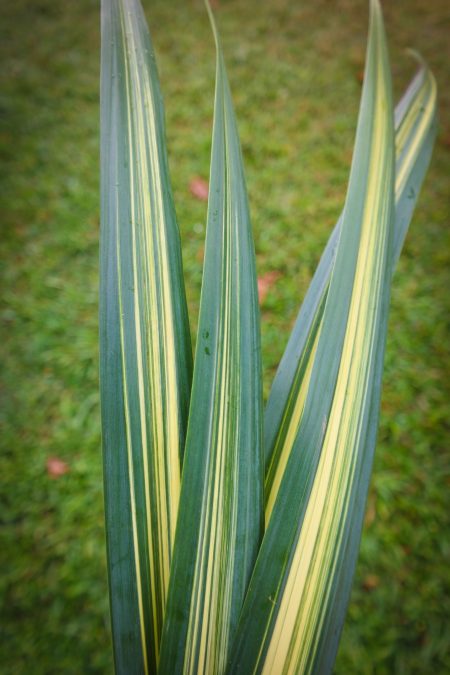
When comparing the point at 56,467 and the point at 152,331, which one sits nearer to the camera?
the point at 152,331

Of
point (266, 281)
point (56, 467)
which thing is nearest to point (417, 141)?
point (266, 281)

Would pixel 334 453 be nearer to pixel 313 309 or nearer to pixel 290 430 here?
pixel 290 430

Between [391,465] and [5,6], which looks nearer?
[391,465]

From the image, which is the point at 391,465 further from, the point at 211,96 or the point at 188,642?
the point at 211,96

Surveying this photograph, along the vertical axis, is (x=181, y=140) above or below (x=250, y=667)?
above

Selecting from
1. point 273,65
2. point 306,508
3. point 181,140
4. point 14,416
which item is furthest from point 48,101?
point 306,508

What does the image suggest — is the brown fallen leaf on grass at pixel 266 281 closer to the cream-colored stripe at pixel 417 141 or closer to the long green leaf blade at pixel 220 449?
the cream-colored stripe at pixel 417 141

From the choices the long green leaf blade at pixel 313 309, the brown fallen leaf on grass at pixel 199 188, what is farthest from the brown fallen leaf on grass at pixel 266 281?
the long green leaf blade at pixel 313 309
